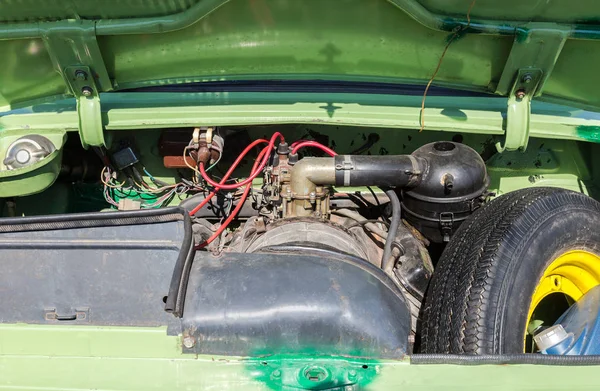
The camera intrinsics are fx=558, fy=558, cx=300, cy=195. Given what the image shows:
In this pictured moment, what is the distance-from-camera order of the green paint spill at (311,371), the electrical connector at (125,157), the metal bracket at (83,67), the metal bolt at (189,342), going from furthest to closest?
the electrical connector at (125,157) → the metal bracket at (83,67) → the metal bolt at (189,342) → the green paint spill at (311,371)

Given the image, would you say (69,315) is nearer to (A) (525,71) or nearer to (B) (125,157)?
(B) (125,157)

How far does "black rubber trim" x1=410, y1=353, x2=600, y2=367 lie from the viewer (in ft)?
4.42

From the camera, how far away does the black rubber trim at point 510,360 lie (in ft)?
4.42

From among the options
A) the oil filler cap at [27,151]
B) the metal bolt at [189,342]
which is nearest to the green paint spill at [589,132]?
the metal bolt at [189,342]

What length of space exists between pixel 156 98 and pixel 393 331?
4.30 ft

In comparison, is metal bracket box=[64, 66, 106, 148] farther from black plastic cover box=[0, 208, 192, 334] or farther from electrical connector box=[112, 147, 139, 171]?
black plastic cover box=[0, 208, 192, 334]

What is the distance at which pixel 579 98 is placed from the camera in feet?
7.30

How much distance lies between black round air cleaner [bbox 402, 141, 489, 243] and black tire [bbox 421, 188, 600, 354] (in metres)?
0.13

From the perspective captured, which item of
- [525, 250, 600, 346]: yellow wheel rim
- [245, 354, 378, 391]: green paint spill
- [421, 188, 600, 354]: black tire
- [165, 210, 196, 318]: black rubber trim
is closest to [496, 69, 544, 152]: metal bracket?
[421, 188, 600, 354]: black tire

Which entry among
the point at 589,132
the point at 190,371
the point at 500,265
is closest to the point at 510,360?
the point at 500,265

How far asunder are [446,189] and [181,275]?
3.52ft

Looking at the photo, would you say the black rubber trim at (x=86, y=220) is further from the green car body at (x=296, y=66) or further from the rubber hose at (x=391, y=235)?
the rubber hose at (x=391, y=235)

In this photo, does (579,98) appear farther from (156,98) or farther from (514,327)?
(156,98)

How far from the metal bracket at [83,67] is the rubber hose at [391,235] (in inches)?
44.9
